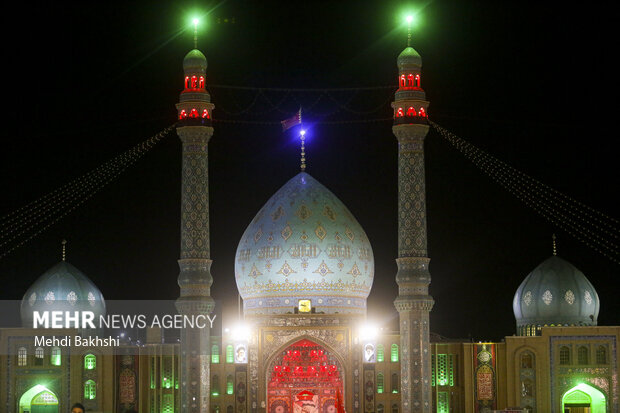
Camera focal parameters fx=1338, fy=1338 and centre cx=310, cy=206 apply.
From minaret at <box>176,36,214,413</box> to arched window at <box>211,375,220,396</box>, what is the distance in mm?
858

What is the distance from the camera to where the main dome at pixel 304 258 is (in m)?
38.9

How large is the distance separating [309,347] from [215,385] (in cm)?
296

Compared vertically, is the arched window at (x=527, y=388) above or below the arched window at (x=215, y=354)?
below

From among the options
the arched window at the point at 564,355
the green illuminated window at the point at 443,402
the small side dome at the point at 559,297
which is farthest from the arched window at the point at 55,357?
the arched window at the point at 564,355

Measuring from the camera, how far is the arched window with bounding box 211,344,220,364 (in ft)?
124

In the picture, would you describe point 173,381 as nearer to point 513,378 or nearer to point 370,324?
point 370,324

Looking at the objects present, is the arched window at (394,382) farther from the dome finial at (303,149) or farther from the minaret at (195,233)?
the dome finial at (303,149)

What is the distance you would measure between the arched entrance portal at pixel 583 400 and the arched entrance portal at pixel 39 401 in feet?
47.9

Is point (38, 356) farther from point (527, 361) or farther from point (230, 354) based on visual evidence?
point (527, 361)

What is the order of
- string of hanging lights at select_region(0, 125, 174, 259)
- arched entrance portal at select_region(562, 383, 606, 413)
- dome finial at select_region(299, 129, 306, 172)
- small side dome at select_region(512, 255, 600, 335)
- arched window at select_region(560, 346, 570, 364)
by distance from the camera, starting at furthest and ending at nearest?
small side dome at select_region(512, 255, 600, 335) < dome finial at select_region(299, 129, 306, 172) < arched window at select_region(560, 346, 570, 364) < arched entrance portal at select_region(562, 383, 606, 413) < string of hanging lights at select_region(0, 125, 174, 259)

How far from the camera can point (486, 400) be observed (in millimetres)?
38250

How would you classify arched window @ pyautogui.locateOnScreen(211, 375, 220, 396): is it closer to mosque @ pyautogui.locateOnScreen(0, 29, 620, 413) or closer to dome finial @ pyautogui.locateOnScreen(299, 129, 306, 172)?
mosque @ pyautogui.locateOnScreen(0, 29, 620, 413)

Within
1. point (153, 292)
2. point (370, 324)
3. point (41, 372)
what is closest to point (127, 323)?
point (153, 292)

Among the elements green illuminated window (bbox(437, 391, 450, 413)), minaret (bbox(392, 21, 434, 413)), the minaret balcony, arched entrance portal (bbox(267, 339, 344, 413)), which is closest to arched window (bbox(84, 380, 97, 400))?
arched entrance portal (bbox(267, 339, 344, 413))
